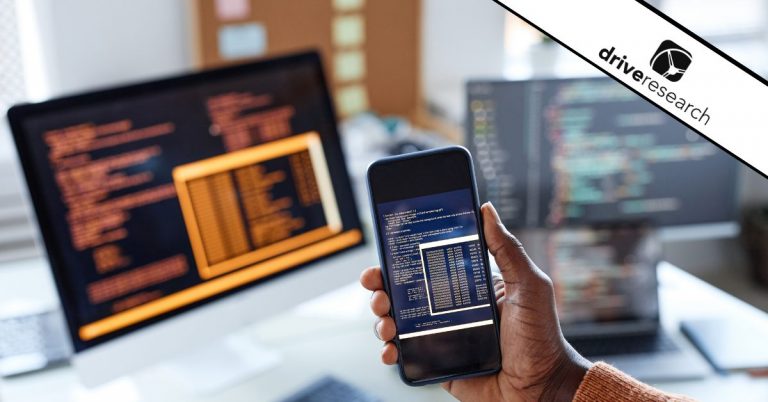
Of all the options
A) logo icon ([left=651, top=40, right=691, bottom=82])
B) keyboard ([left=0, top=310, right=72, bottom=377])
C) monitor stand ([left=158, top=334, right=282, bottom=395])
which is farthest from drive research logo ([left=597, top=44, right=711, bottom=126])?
keyboard ([left=0, top=310, right=72, bottom=377])

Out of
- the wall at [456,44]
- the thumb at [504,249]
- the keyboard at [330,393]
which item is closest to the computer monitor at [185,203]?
the keyboard at [330,393]

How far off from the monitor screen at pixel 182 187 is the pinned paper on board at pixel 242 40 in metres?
0.90

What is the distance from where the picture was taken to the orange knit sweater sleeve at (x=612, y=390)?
2.91 ft

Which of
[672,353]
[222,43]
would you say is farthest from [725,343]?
[222,43]

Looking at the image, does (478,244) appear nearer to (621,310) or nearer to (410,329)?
(410,329)

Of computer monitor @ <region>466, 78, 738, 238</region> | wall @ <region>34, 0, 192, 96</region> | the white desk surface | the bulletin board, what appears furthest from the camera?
the bulletin board

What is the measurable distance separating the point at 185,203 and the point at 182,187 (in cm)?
2

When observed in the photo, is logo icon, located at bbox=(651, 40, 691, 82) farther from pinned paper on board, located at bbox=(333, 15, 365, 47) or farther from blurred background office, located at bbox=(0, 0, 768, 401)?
pinned paper on board, located at bbox=(333, 15, 365, 47)

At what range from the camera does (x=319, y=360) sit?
133 centimetres

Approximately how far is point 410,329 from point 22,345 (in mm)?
675

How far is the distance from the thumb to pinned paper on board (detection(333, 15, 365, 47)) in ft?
4.80

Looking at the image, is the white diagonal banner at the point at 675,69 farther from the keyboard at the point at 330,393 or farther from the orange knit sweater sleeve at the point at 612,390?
the keyboard at the point at 330,393

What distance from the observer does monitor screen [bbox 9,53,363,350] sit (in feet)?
3.65

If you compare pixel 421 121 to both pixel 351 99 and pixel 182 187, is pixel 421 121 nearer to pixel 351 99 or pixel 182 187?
pixel 351 99
